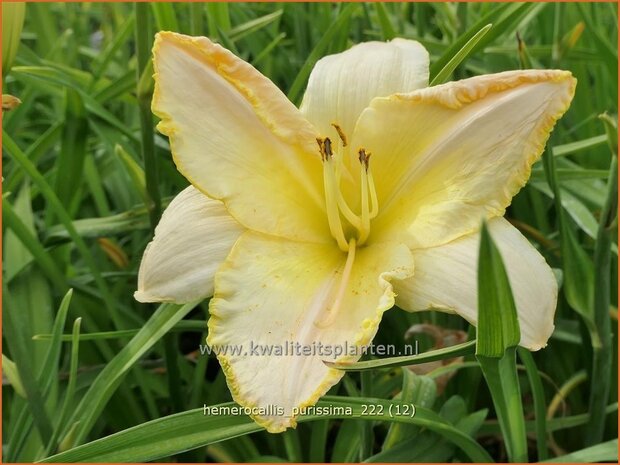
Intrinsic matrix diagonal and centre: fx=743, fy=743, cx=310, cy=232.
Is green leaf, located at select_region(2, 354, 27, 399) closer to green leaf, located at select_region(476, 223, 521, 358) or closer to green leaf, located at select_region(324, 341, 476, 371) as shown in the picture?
green leaf, located at select_region(324, 341, 476, 371)

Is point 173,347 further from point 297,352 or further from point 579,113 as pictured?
point 579,113

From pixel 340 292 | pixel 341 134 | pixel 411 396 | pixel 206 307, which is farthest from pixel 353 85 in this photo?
pixel 206 307

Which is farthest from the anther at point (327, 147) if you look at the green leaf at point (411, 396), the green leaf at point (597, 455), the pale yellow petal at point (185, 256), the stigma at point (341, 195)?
the green leaf at point (597, 455)

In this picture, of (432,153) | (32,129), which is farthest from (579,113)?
(32,129)

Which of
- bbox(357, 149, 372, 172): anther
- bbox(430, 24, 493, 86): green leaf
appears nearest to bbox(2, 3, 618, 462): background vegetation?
bbox(430, 24, 493, 86): green leaf

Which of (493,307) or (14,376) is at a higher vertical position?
(493,307)

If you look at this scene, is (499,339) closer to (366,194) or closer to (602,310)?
(366,194)
